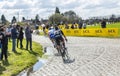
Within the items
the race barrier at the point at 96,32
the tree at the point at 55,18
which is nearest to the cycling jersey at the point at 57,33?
the race barrier at the point at 96,32

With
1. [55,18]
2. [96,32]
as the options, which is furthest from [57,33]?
[55,18]

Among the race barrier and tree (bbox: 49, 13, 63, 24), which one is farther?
tree (bbox: 49, 13, 63, 24)

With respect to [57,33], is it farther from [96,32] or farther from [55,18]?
→ [55,18]

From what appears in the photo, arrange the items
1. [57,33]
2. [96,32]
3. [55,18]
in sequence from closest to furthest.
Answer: [57,33], [96,32], [55,18]

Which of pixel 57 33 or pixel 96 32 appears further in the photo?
pixel 96 32

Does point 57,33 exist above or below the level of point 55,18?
above

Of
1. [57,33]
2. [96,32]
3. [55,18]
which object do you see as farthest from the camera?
[55,18]

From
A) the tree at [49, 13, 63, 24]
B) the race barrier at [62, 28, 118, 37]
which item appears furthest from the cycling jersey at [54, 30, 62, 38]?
the tree at [49, 13, 63, 24]

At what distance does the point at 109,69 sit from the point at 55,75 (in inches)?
87.2

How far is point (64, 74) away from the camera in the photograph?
41.5 feet

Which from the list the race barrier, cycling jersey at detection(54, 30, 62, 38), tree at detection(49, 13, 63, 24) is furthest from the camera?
tree at detection(49, 13, 63, 24)

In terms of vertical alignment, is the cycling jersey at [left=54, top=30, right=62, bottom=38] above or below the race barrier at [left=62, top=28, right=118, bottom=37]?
above

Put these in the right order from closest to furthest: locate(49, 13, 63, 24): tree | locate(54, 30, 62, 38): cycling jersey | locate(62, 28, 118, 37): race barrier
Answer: locate(54, 30, 62, 38): cycling jersey
locate(62, 28, 118, 37): race barrier
locate(49, 13, 63, 24): tree

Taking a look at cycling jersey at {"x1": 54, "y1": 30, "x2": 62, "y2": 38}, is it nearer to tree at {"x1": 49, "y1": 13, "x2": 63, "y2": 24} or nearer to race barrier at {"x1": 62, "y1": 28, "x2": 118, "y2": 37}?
race barrier at {"x1": 62, "y1": 28, "x2": 118, "y2": 37}
